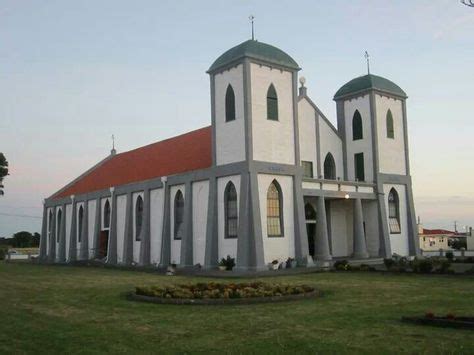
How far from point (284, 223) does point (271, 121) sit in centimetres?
598

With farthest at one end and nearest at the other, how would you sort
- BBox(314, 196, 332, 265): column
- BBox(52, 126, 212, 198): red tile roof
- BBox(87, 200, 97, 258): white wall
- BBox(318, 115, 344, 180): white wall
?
BBox(87, 200, 97, 258): white wall < BBox(318, 115, 344, 180): white wall < BBox(52, 126, 212, 198): red tile roof < BBox(314, 196, 332, 265): column

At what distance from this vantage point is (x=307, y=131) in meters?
38.8

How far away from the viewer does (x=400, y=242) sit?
132 ft

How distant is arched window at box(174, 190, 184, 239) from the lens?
121 ft

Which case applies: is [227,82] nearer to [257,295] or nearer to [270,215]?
[270,215]

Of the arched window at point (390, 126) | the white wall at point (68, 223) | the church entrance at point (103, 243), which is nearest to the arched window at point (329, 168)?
the arched window at point (390, 126)

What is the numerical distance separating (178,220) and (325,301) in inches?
865

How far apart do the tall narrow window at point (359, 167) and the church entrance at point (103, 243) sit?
2040 cm

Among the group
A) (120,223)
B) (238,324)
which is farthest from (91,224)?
(238,324)

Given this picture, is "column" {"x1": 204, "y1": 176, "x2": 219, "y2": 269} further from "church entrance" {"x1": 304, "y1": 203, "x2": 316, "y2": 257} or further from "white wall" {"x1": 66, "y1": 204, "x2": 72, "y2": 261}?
"white wall" {"x1": 66, "y1": 204, "x2": 72, "y2": 261}

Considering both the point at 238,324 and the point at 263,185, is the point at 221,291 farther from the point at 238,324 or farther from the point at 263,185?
the point at 263,185

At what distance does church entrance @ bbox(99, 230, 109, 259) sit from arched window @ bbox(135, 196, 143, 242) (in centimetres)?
553

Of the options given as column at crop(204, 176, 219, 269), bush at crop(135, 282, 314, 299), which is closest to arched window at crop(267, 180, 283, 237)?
column at crop(204, 176, 219, 269)

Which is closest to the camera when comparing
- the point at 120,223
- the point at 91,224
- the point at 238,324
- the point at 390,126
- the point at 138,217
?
the point at 238,324
